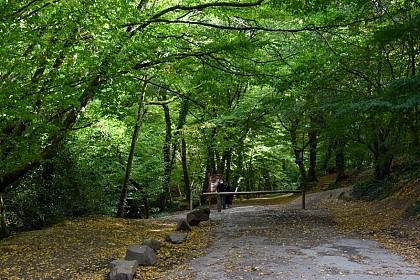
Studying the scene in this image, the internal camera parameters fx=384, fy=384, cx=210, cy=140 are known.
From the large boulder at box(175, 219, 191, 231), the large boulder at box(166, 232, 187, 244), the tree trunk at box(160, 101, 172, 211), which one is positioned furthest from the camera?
the tree trunk at box(160, 101, 172, 211)

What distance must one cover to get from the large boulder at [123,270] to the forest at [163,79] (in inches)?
118

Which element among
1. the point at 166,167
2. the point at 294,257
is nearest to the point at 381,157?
the point at 294,257

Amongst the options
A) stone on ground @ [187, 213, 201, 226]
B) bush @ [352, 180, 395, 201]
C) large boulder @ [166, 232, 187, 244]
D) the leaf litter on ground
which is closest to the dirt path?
the leaf litter on ground

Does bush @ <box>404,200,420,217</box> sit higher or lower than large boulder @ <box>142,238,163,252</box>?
higher

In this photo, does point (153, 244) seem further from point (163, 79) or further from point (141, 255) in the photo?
point (163, 79)

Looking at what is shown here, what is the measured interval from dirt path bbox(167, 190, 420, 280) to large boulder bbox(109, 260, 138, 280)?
64cm

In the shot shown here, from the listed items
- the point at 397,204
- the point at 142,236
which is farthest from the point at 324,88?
the point at 142,236

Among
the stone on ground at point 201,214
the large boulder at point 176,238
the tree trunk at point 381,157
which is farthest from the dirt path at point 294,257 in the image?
the tree trunk at point 381,157

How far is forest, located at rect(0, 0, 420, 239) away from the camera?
22.9ft

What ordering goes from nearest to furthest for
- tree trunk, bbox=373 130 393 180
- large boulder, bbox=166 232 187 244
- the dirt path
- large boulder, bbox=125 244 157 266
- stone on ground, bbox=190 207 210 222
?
the dirt path
large boulder, bbox=125 244 157 266
large boulder, bbox=166 232 187 244
stone on ground, bbox=190 207 210 222
tree trunk, bbox=373 130 393 180

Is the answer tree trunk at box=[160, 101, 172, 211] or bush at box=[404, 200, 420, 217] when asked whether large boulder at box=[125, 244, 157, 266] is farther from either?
tree trunk at box=[160, 101, 172, 211]

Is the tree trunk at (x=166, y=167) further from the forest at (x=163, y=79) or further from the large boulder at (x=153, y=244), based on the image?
the large boulder at (x=153, y=244)

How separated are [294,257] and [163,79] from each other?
22.6ft

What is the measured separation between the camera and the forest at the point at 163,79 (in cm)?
696
